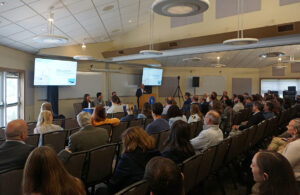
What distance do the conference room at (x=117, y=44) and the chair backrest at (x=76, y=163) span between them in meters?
0.33

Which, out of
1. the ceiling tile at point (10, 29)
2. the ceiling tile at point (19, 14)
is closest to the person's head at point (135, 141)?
the ceiling tile at point (19, 14)

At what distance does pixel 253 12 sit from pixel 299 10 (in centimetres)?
134

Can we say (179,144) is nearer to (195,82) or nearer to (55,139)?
(55,139)

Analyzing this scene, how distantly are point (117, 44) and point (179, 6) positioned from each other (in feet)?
28.8

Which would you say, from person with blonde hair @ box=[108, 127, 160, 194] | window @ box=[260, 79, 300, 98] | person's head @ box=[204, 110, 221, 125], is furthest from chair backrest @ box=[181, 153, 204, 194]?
window @ box=[260, 79, 300, 98]

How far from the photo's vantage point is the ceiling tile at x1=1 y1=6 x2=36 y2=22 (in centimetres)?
470

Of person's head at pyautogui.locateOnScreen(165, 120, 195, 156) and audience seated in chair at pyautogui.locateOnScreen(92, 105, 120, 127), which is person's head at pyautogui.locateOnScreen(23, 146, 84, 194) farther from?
audience seated in chair at pyautogui.locateOnScreen(92, 105, 120, 127)

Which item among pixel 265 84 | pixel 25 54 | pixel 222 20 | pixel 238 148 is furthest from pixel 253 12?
pixel 265 84

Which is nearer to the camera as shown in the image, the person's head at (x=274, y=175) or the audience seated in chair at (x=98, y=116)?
the person's head at (x=274, y=175)

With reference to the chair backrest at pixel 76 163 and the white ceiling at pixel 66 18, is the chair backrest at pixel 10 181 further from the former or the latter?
the white ceiling at pixel 66 18

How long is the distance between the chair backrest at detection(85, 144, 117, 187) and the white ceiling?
12.0 feet

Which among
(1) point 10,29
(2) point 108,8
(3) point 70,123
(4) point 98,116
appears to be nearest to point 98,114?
(4) point 98,116

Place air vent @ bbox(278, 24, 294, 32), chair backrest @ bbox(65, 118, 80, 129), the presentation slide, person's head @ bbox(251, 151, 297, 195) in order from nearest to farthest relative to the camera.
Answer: person's head @ bbox(251, 151, 297, 195), chair backrest @ bbox(65, 118, 80, 129), air vent @ bbox(278, 24, 294, 32), the presentation slide

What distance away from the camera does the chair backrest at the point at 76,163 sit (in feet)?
7.31
